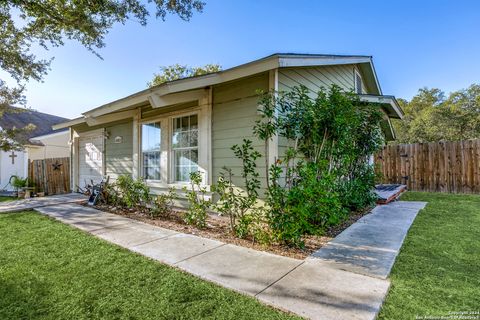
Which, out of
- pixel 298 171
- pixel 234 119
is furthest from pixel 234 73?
pixel 298 171

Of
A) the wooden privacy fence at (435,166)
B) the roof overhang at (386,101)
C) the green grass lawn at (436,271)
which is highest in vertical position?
the roof overhang at (386,101)

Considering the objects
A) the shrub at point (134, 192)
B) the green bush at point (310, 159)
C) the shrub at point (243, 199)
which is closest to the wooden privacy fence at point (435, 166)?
the green bush at point (310, 159)

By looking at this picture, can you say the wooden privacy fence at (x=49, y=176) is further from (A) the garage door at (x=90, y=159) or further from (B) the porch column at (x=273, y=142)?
(B) the porch column at (x=273, y=142)

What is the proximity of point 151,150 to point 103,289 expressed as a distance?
4.83m

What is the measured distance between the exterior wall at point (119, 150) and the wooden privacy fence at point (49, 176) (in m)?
4.08

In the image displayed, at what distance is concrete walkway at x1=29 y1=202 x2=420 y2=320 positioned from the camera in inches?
86.0

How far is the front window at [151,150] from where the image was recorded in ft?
22.2

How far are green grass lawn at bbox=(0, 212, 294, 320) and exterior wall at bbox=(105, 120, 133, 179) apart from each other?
4.18 meters

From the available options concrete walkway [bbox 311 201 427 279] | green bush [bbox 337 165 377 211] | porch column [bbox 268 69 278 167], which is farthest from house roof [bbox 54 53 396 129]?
concrete walkway [bbox 311 201 427 279]

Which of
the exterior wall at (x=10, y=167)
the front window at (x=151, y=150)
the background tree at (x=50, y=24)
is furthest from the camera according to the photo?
the exterior wall at (x=10, y=167)

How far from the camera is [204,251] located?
11.7 feet

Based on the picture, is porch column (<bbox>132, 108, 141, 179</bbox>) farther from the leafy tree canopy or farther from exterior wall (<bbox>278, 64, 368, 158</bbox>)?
the leafy tree canopy

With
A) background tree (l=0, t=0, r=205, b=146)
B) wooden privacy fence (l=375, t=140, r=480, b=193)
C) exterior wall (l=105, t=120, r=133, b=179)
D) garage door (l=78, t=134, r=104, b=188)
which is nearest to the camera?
background tree (l=0, t=0, r=205, b=146)

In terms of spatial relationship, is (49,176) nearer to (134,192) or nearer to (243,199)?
(134,192)
